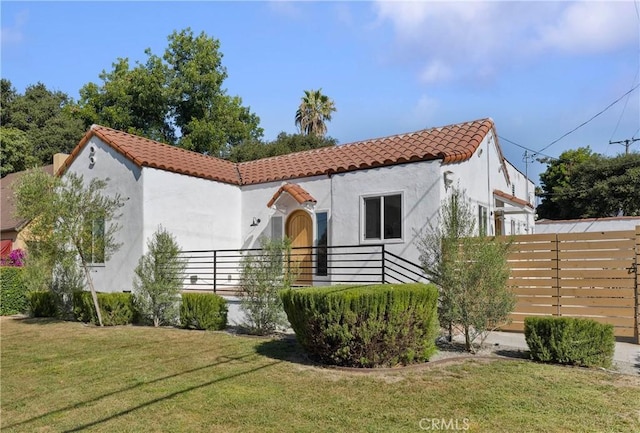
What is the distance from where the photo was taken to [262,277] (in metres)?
9.99

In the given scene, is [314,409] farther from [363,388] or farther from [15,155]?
[15,155]

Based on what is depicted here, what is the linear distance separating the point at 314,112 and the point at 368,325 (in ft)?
120

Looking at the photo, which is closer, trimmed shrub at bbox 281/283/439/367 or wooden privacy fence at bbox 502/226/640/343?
trimmed shrub at bbox 281/283/439/367

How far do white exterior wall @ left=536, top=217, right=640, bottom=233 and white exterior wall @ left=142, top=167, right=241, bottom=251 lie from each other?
15355mm

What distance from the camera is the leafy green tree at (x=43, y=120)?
33031 millimetres

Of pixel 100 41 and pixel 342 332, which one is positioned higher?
pixel 100 41

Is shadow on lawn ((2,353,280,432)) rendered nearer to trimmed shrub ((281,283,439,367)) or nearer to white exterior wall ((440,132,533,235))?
trimmed shrub ((281,283,439,367))

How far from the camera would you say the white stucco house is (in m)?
11.6

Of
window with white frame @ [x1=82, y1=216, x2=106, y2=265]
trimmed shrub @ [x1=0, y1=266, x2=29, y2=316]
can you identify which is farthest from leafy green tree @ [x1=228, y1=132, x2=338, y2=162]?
window with white frame @ [x1=82, y1=216, x2=106, y2=265]

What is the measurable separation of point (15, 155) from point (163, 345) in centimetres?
2792

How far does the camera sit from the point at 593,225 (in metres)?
19.9

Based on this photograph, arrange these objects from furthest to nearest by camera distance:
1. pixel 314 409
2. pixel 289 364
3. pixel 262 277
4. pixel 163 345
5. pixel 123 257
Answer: pixel 123 257 < pixel 262 277 < pixel 163 345 < pixel 289 364 < pixel 314 409

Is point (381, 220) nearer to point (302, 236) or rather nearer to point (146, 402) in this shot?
point (302, 236)

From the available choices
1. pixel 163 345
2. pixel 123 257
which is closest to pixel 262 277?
pixel 163 345
